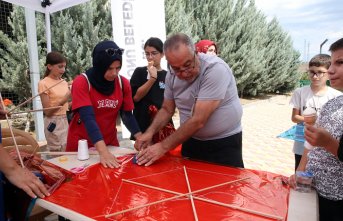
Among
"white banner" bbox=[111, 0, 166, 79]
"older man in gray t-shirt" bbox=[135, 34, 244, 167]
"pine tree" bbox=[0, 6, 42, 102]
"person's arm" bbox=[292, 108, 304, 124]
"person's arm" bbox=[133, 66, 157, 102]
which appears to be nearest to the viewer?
"older man in gray t-shirt" bbox=[135, 34, 244, 167]

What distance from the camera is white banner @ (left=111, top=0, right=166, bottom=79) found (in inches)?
176

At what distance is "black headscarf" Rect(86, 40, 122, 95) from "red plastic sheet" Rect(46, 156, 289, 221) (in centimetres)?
55

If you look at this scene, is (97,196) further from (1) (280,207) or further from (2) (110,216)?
(1) (280,207)

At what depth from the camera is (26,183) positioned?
145 cm

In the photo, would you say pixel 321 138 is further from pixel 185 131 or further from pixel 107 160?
pixel 107 160

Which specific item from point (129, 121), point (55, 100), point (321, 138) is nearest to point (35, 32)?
point (55, 100)

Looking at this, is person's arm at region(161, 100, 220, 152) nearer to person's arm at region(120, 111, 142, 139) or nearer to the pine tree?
person's arm at region(120, 111, 142, 139)

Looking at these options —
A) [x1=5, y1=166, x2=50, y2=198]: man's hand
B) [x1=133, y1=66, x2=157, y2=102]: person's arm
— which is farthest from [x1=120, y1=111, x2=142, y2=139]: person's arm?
[x1=5, y1=166, x2=50, y2=198]: man's hand

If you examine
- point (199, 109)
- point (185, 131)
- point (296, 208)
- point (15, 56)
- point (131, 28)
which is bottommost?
point (296, 208)

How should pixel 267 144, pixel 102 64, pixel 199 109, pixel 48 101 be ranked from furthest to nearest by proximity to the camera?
pixel 267 144, pixel 48 101, pixel 102 64, pixel 199 109

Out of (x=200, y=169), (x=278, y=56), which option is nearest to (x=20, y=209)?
(x=200, y=169)

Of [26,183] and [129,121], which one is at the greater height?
[129,121]

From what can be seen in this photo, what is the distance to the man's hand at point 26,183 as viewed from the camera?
4.72 feet

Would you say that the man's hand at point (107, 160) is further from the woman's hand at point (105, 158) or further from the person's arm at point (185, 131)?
the person's arm at point (185, 131)
